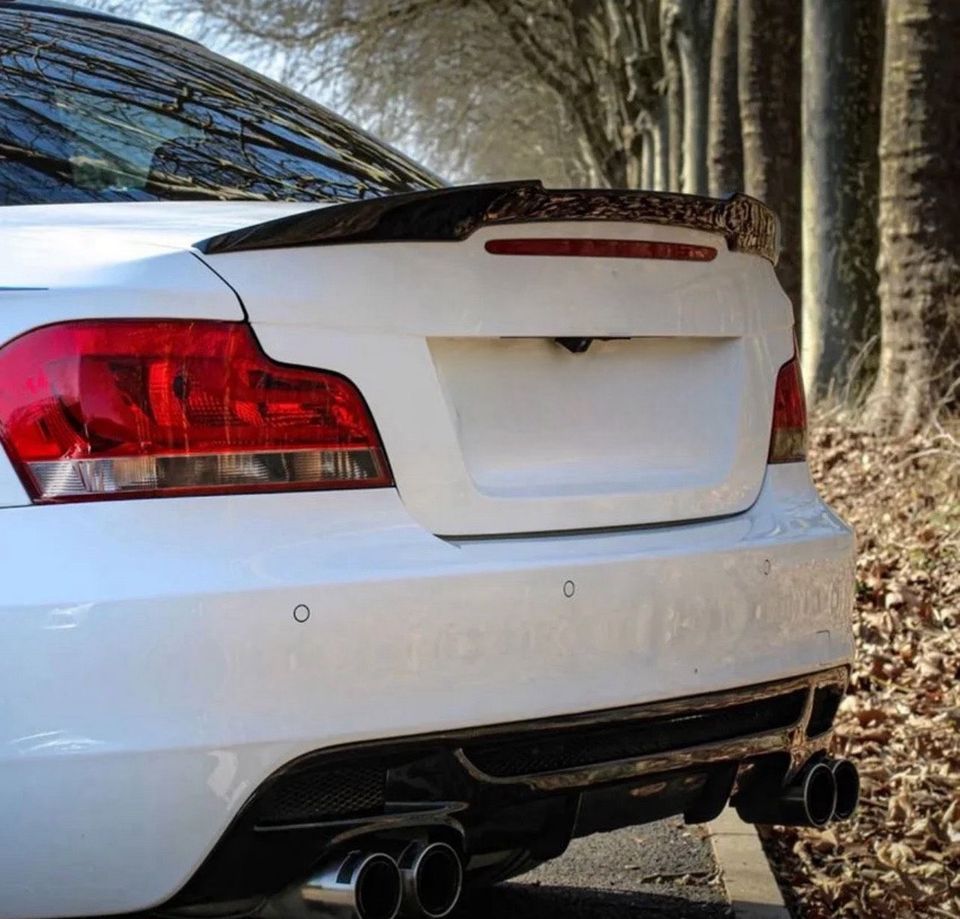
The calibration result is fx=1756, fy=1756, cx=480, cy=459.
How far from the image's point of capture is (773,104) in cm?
1478

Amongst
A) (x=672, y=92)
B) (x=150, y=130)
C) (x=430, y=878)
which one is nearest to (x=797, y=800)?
(x=430, y=878)

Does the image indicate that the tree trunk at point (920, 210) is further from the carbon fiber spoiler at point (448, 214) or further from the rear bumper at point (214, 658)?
the rear bumper at point (214, 658)

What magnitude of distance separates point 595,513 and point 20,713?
1.00m

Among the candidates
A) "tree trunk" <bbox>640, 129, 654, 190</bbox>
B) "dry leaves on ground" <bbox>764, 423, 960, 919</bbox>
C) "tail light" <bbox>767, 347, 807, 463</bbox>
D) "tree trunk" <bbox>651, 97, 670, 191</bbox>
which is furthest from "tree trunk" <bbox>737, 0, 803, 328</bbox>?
"tree trunk" <bbox>640, 129, 654, 190</bbox>

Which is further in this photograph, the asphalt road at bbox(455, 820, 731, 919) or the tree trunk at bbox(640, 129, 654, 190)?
the tree trunk at bbox(640, 129, 654, 190)

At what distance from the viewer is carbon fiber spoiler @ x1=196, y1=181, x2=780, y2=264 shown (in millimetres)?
2674

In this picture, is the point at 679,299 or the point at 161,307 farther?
the point at 679,299

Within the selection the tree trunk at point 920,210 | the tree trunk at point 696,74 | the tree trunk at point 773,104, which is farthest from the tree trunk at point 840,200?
the tree trunk at point 696,74

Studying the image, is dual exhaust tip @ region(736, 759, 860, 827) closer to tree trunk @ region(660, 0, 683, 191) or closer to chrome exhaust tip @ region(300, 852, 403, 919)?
chrome exhaust tip @ region(300, 852, 403, 919)

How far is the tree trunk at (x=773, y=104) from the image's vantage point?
47.8 ft

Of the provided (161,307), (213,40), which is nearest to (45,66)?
(161,307)

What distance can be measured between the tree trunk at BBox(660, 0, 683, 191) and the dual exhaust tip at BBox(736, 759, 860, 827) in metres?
19.6

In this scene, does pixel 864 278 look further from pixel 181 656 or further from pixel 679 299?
pixel 181 656

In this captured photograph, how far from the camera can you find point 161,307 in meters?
2.59
